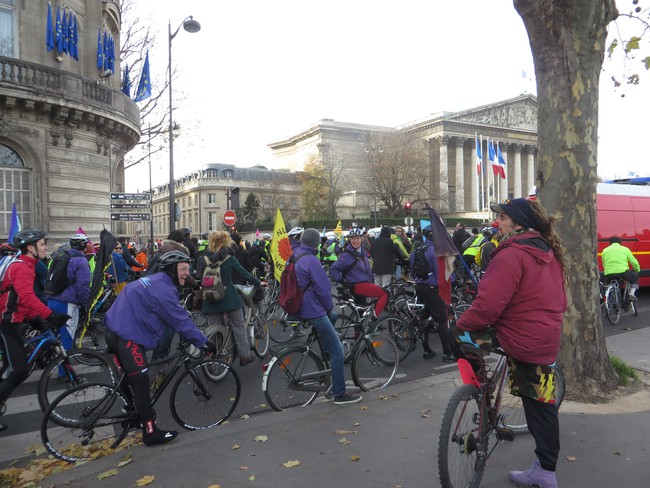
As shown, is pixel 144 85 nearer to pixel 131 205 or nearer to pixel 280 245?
pixel 131 205

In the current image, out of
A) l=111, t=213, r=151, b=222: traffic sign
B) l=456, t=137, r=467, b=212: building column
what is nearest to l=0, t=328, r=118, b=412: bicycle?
l=111, t=213, r=151, b=222: traffic sign

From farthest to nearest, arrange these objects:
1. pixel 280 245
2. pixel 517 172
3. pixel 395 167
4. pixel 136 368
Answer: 1. pixel 517 172
2. pixel 395 167
3. pixel 280 245
4. pixel 136 368

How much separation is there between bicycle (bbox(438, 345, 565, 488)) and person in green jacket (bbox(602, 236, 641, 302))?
7894mm

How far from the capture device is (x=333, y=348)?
5078 millimetres

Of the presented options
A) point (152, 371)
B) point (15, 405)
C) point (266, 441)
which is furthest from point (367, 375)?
point (15, 405)

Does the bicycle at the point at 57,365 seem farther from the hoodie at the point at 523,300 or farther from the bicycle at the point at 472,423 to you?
the hoodie at the point at 523,300

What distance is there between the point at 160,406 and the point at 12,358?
1541 mm

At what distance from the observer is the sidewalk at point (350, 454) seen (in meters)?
3.49

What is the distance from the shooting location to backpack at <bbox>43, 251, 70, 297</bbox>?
6.83 meters

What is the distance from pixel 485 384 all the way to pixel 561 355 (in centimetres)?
226

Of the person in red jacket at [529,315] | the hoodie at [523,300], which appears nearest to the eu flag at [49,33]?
the person in red jacket at [529,315]

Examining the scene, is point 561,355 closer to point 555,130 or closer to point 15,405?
point 555,130

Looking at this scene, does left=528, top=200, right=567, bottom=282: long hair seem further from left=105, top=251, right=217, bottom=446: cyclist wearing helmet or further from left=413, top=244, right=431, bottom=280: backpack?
left=413, top=244, right=431, bottom=280: backpack

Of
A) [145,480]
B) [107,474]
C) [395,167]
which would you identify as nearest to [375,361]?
[145,480]
